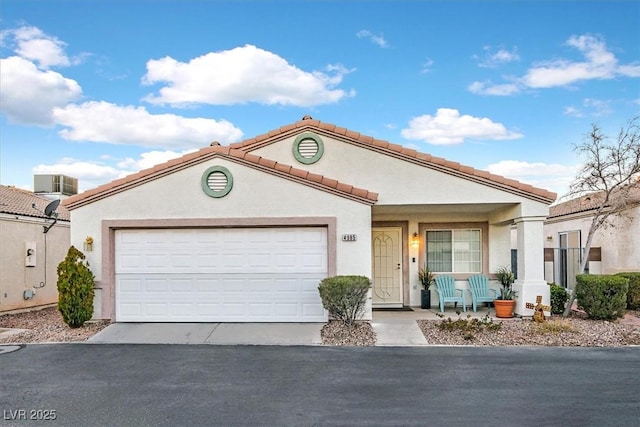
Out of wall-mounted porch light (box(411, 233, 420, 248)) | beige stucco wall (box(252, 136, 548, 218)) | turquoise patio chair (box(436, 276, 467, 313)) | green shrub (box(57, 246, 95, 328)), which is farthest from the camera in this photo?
wall-mounted porch light (box(411, 233, 420, 248))

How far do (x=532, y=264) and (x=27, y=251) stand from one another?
13383 millimetres

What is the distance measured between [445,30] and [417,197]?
15.9 ft

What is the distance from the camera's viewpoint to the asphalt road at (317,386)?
591 centimetres

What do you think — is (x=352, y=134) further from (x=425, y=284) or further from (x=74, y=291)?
(x=74, y=291)

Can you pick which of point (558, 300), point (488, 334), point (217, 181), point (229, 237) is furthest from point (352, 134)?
point (558, 300)

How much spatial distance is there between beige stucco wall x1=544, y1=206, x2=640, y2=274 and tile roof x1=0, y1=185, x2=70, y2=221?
1640 cm

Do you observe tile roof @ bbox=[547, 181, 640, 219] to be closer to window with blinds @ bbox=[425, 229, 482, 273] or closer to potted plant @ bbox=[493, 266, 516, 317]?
window with blinds @ bbox=[425, 229, 482, 273]

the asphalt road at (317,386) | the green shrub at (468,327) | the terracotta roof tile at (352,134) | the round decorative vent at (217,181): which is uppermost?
the terracotta roof tile at (352,134)

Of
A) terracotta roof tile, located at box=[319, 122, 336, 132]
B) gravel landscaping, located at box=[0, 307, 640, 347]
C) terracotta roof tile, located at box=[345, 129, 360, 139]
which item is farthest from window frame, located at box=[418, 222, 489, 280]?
terracotta roof tile, located at box=[319, 122, 336, 132]

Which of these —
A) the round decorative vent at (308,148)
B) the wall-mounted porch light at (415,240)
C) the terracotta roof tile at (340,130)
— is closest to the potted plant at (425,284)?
the wall-mounted porch light at (415,240)

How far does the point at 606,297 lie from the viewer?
11953 mm

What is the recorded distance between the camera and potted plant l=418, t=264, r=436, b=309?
14.4 metres

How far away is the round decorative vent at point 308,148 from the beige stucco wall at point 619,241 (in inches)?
329

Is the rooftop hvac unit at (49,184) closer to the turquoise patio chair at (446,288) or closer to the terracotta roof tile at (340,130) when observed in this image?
the terracotta roof tile at (340,130)
